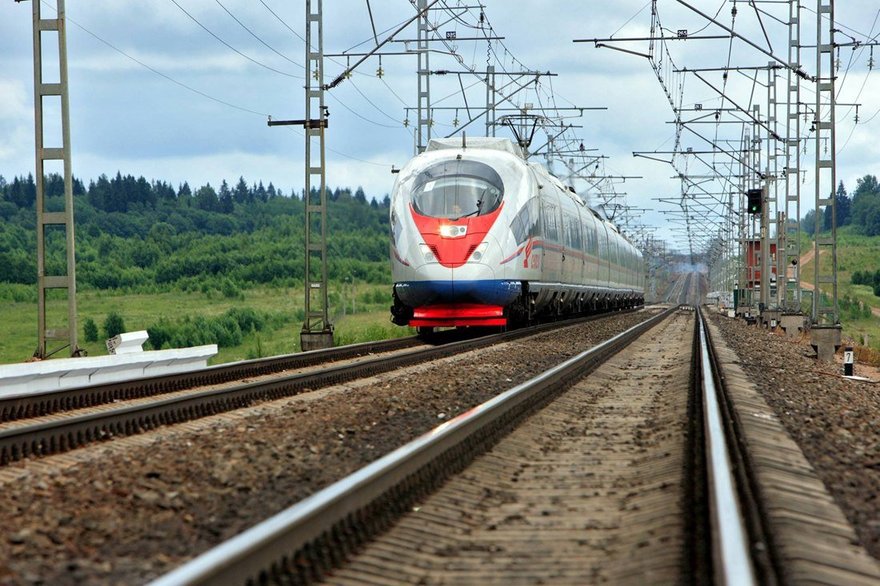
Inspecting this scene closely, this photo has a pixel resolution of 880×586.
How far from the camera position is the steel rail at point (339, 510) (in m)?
3.61

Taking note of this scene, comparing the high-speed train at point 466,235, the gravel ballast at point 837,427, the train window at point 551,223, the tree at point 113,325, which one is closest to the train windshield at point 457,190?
the high-speed train at point 466,235

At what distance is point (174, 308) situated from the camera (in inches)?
3410

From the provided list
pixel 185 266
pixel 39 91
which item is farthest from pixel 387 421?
pixel 185 266

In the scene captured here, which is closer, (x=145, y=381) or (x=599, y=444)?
(x=599, y=444)

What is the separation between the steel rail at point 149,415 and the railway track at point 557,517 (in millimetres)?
2715

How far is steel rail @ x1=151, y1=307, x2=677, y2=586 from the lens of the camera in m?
3.61

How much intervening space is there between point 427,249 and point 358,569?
16.1 meters

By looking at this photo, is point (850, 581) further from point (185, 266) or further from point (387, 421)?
point (185, 266)

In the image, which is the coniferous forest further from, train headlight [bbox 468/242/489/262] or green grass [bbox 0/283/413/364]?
train headlight [bbox 468/242/489/262]

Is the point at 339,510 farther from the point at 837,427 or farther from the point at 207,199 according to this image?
the point at 207,199

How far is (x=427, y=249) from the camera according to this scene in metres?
20.3

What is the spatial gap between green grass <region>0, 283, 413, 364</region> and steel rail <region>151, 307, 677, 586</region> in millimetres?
50357

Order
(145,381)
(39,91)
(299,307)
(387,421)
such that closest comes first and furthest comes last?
(387,421)
(145,381)
(39,91)
(299,307)

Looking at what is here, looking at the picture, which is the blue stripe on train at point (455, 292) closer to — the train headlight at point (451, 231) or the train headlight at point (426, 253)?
the train headlight at point (426, 253)
